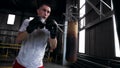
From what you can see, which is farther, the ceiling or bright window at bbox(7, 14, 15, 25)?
bright window at bbox(7, 14, 15, 25)

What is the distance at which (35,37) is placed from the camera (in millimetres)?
1377

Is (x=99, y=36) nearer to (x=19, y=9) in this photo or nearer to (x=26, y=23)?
(x=26, y=23)

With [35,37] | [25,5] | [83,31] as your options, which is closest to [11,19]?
[25,5]

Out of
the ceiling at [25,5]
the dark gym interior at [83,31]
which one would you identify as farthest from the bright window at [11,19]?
the ceiling at [25,5]

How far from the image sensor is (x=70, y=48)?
141 cm

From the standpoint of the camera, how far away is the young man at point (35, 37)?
Result: 1.30 metres

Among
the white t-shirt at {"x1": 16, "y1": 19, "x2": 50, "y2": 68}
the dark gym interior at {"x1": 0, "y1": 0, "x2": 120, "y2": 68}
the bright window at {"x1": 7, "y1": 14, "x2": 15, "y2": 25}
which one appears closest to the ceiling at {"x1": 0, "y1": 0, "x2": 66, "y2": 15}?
the dark gym interior at {"x1": 0, "y1": 0, "x2": 120, "y2": 68}

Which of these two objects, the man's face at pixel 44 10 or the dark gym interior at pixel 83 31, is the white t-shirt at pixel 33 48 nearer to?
the man's face at pixel 44 10

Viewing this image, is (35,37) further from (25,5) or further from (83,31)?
(25,5)

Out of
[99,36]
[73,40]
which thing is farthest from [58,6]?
[73,40]

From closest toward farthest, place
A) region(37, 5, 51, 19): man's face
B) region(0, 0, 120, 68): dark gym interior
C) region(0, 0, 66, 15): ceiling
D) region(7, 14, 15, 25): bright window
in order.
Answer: region(37, 5, 51, 19): man's face → region(0, 0, 120, 68): dark gym interior → region(0, 0, 66, 15): ceiling → region(7, 14, 15, 25): bright window

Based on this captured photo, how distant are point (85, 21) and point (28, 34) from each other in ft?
14.7

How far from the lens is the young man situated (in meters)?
1.30

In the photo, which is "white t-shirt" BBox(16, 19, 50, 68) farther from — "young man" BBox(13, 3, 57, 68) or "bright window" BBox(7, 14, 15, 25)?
"bright window" BBox(7, 14, 15, 25)
